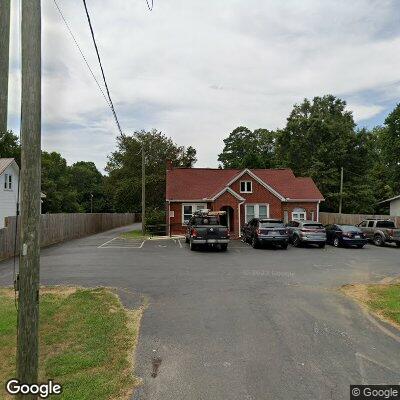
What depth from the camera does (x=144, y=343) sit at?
681 cm

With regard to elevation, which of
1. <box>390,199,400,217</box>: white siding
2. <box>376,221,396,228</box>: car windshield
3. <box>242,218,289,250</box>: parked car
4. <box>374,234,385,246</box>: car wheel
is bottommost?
<box>374,234,385,246</box>: car wheel

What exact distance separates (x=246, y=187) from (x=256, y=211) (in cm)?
211

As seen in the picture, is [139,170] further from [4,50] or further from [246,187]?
[4,50]

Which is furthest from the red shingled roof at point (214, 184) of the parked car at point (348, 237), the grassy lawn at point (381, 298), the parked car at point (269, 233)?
the grassy lawn at point (381, 298)

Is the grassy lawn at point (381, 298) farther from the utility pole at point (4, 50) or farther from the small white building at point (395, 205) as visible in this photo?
the small white building at point (395, 205)

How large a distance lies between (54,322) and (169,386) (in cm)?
365

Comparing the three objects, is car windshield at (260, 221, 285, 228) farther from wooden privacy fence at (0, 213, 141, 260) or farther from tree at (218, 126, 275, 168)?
tree at (218, 126, 275, 168)

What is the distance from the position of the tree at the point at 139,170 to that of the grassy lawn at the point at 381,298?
33.3 meters

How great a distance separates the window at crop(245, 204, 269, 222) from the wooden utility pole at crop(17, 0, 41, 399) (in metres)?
28.7

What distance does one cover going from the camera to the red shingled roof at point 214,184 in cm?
3322

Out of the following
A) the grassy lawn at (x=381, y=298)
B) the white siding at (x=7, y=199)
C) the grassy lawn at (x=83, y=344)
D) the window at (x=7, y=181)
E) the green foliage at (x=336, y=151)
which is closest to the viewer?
the grassy lawn at (x=83, y=344)

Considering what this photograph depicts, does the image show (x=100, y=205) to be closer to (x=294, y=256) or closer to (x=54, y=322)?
(x=294, y=256)

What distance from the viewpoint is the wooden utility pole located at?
4.56 m

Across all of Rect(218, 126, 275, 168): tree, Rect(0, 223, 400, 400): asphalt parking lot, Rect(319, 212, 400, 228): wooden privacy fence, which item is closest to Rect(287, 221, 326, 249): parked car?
Rect(0, 223, 400, 400): asphalt parking lot
